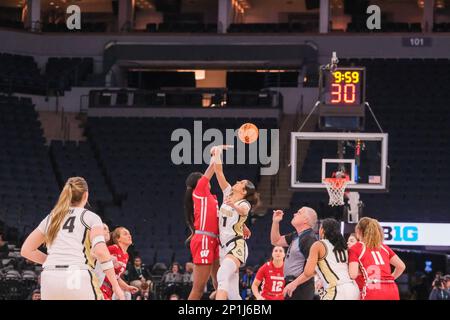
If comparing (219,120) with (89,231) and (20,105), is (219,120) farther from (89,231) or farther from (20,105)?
(89,231)

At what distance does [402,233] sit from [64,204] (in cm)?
1637

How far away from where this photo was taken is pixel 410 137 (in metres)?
32.0

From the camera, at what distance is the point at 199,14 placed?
4231 centimetres

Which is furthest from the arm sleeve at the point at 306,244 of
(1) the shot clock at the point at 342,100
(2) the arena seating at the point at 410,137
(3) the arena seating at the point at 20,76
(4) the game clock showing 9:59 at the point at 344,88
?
(3) the arena seating at the point at 20,76

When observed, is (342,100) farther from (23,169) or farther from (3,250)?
(23,169)

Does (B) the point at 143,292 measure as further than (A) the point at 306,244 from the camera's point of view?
Yes

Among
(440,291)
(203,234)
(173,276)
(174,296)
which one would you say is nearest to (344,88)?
(440,291)

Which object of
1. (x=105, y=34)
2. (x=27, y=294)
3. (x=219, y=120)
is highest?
(x=105, y=34)

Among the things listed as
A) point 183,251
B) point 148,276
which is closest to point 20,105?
point 183,251

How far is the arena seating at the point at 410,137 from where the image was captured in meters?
29.0

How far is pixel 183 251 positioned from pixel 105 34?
482 inches

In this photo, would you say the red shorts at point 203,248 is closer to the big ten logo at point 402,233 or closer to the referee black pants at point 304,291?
the referee black pants at point 304,291

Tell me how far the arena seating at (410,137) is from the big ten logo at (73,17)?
9.56m

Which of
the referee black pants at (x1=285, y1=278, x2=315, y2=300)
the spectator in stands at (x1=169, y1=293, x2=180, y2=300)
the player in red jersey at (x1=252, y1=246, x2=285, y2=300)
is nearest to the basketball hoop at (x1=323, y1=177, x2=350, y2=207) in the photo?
the spectator in stands at (x1=169, y1=293, x2=180, y2=300)
